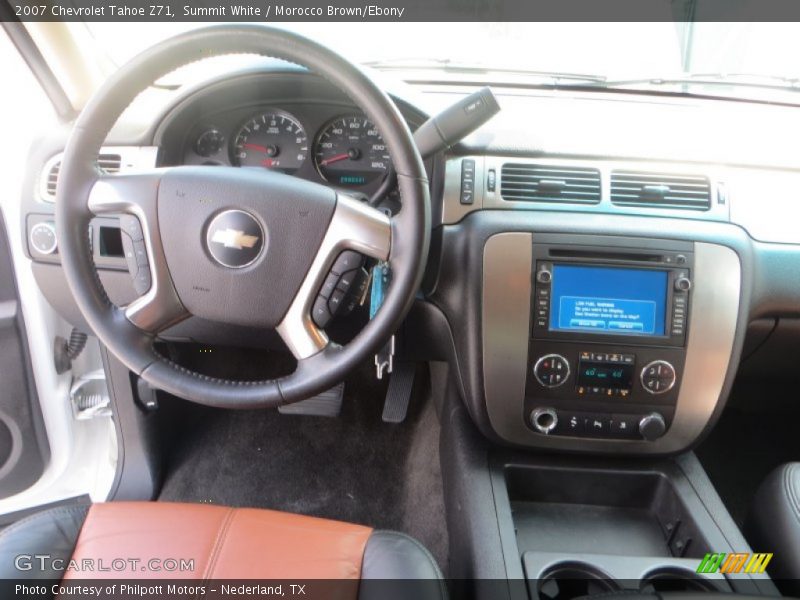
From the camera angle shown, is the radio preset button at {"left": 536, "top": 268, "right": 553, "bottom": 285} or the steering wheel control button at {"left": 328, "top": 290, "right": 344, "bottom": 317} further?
the radio preset button at {"left": 536, "top": 268, "right": 553, "bottom": 285}

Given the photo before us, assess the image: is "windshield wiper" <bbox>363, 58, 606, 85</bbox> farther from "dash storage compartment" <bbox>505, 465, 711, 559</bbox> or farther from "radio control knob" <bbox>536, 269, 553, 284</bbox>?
"dash storage compartment" <bbox>505, 465, 711, 559</bbox>

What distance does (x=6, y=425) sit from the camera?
162cm

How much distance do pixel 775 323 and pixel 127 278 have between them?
1456 mm

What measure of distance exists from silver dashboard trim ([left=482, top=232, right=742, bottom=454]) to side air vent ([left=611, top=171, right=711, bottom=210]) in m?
0.10

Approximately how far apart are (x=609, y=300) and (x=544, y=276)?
0.14 m

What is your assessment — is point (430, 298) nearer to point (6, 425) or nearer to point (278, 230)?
point (278, 230)

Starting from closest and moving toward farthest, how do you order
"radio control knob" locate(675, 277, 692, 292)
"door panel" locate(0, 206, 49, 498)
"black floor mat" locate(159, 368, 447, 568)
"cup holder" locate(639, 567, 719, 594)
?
"cup holder" locate(639, 567, 719, 594)
"radio control knob" locate(675, 277, 692, 292)
"door panel" locate(0, 206, 49, 498)
"black floor mat" locate(159, 368, 447, 568)

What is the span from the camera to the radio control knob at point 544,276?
1202 millimetres

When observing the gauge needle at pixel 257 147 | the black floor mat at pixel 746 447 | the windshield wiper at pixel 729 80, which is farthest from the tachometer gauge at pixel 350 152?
the black floor mat at pixel 746 447

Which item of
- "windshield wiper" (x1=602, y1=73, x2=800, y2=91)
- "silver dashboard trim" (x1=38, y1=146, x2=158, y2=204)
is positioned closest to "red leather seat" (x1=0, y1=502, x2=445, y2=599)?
"silver dashboard trim" (x1=38, y1=146, x2=158, y2=204)

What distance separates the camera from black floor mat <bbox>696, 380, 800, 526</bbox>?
181cm

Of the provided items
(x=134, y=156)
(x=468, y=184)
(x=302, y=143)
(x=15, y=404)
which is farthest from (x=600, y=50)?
(x=15, y=404)

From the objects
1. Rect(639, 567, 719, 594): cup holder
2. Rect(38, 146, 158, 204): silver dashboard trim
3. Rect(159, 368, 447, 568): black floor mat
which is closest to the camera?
Rect(639, 567, 719, 594): cup holder

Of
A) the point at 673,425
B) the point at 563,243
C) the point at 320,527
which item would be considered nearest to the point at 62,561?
the point at 320,527
